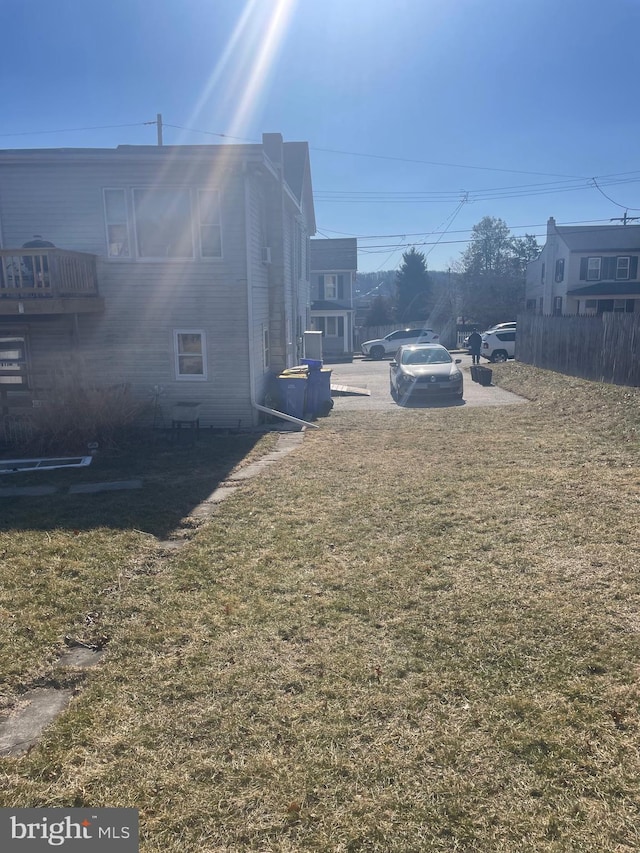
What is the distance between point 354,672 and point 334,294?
1361 inches

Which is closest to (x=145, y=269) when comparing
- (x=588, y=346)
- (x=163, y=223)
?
(x=163, y=223)

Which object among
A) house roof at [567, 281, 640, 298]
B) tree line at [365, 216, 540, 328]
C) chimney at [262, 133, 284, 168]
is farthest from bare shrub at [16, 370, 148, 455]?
tree line at [365, 216, 540, 328]

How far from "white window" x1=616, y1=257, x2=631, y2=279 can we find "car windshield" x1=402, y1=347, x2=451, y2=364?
25.6 m

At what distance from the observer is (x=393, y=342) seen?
1407 inches

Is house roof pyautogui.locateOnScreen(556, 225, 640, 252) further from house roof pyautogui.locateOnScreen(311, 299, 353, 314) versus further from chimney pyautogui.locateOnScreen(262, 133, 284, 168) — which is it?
chimney pyautogui.locateOnScreen(262, 133, 284, 168)

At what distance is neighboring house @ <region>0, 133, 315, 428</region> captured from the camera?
39.4ft

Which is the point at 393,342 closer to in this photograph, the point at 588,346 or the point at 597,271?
the point at 597,271

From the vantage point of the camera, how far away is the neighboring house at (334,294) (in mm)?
36219

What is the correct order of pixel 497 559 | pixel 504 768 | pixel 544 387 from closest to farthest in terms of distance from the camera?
pixel 504 768
pixel 497 559
pixel 544 387

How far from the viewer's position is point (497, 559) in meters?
5.62

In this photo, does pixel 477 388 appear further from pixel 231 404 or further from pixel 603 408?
pixel 231 404

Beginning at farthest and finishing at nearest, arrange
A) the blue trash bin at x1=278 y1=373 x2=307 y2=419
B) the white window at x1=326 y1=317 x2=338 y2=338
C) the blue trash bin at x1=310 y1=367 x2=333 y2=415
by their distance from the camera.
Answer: the white window at x1=326 y1=317 x2=338 y2=338
the blue trash bin at x1=310 y1=367 x2=333 y2=415
the blue trash bin at x1=278 y1=373 x2=307 y2=419

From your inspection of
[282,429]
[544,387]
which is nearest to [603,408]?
[544,387]

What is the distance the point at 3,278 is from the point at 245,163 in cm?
514
